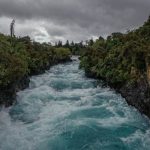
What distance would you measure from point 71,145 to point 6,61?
25.0 feet

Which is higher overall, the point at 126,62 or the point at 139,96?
the point at 126,62

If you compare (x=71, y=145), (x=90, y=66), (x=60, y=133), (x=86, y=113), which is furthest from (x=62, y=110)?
(x=90, y=66)

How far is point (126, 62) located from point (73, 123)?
30.6 feet

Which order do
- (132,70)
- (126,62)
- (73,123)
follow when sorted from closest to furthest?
(73,123), (132,70), (126,62)

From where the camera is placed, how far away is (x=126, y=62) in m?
27.2

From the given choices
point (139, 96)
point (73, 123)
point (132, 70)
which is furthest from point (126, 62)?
point (73, 123)

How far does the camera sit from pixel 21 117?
21.8 meters

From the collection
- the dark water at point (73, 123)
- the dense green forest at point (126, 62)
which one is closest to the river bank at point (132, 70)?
the dense green forest at point (126, 62)

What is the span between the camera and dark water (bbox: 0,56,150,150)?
17.1m

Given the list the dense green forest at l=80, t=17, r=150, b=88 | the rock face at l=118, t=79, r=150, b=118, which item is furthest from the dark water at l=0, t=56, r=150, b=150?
the dense green forest at l=80, t=17, r=150, b=88

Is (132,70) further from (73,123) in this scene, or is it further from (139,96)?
(73,123)

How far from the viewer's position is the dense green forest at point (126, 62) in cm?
2325

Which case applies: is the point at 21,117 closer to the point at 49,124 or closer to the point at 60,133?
the point at 49,124

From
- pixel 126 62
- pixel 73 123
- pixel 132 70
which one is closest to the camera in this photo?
pixel 73 123
